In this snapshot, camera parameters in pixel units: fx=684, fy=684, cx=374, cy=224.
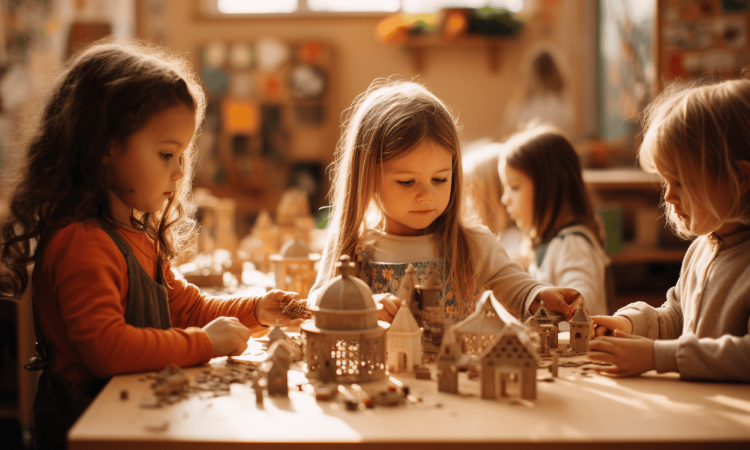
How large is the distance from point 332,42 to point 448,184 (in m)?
4.45

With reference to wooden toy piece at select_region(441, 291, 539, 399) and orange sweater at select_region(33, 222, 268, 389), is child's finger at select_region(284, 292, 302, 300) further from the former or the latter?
wooden toy piece at select_region(441, 291, 539, 399)

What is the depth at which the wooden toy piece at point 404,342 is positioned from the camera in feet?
3.96

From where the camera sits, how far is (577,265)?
7.34 feet

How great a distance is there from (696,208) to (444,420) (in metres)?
0.64

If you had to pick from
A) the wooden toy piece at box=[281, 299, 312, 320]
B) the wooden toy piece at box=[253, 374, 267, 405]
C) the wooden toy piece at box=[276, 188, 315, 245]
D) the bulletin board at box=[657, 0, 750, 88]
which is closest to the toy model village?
the wooden toy piece at box=[253, 374, 267, 405]

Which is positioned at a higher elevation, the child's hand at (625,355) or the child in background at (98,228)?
the child in background at (98,228)

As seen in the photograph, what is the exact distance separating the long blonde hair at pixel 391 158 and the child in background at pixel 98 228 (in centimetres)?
41

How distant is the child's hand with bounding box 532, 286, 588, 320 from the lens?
1.45 m

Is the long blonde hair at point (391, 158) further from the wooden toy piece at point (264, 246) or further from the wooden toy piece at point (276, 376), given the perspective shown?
the wooden toy piece at point (264, 246)

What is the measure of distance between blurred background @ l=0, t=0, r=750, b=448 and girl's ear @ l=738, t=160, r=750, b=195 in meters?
3.19

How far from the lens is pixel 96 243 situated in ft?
4.01

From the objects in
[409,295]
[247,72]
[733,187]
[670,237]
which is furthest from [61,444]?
[247,72]

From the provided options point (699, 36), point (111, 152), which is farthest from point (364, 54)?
point (111, 152)

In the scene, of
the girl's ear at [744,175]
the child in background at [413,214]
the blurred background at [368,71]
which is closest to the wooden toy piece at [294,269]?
the child in background at [413,214]
